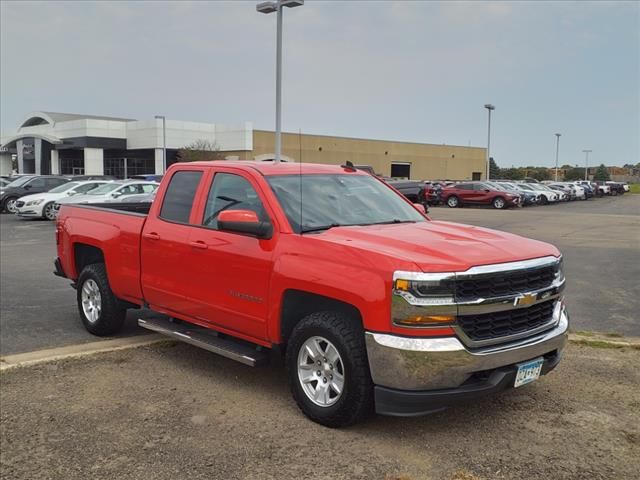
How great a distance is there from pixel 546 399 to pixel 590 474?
1.24m

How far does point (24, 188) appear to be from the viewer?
28.8 meters

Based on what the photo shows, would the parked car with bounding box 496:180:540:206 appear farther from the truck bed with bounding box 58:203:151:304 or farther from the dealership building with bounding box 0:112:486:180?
the truck bed with bounding box 58:203:151:304

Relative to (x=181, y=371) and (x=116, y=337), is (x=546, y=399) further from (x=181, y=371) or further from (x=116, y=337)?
(x=116, y=337)

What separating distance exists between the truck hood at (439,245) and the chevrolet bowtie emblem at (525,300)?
0.25 m

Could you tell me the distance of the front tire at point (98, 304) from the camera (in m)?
6.73

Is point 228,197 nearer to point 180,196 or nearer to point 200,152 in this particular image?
point 180,196

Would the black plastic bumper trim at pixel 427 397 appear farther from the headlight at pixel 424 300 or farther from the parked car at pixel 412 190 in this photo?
the parked car at pixel 412 190

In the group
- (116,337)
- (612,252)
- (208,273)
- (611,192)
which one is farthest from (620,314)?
Result: (611,192)

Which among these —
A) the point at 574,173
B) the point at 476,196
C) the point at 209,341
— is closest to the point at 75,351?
the point at 209,341

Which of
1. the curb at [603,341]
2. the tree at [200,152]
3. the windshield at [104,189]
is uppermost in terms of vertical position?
the tree at [200,152]

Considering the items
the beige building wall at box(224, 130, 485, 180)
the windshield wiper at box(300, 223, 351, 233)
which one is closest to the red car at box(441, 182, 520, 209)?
the beige building wall at box(224, 130, 485, 180)

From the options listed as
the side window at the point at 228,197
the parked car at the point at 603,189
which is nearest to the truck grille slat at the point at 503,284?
the side window at the point at 228,197

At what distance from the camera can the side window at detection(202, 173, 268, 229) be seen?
5245 mm

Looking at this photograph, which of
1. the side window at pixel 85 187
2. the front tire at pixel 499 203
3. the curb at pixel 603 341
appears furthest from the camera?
the front tire at pixel 499 203
